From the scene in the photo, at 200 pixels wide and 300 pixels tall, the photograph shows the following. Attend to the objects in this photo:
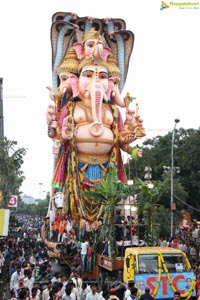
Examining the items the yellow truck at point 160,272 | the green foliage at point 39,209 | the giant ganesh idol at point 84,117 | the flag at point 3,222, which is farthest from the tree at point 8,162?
the green foliage at point 39,209

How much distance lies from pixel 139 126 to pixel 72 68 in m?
4.47

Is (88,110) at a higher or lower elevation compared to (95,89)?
lower

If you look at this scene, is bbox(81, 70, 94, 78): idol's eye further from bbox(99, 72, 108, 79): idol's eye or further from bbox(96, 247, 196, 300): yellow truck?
bbox(96, 247, 196, 300): yellow truck

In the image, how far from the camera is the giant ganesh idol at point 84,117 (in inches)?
829

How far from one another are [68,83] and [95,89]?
1.98m

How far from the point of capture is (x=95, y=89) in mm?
20984

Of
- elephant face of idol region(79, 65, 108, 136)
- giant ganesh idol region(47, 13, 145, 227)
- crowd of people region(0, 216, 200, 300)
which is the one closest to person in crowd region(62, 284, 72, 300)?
crowd of people region(0, 216, 200, 300)

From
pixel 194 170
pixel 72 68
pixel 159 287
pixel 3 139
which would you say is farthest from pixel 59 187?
pixel 194 170

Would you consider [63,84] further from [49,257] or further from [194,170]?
[194,170]

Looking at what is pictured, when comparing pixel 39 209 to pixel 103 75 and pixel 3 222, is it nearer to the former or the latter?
pixel 103 75

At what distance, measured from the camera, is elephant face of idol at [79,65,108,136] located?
21.0 m

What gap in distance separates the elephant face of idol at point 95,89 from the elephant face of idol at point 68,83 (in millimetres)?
408

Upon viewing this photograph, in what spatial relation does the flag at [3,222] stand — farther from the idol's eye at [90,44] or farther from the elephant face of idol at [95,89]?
the idol's eye at [90,44]

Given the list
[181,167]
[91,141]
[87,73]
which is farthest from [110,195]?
[181,167]
